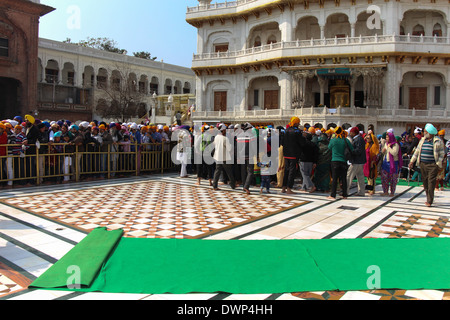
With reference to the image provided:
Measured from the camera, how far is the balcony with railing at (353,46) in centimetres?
2506

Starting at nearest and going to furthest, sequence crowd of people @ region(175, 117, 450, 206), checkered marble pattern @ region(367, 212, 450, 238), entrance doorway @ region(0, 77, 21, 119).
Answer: checkered marble pattern @ region(367, 212, 450, 238) → crowd of people @ region(175, 117, 450, 206) → entrance doorway @ region(0, 77, 21, 119)

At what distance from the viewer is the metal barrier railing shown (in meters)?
9.55

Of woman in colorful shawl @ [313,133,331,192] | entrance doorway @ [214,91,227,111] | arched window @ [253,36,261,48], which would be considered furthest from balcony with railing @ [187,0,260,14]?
woman in colorful shawl @ [313,133,331,192]

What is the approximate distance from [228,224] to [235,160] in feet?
13.8

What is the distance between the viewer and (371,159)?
32.2 feet

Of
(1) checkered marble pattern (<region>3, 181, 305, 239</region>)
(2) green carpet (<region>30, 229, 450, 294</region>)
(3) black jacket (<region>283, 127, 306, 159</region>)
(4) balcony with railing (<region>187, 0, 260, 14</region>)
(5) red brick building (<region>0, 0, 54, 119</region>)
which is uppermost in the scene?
(4) balcony with railing (<region>187, 0, 260, 14</region>)

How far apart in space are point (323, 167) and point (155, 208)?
188 inches

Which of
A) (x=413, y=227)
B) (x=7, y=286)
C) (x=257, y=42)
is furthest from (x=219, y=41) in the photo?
(x=7, y=286)

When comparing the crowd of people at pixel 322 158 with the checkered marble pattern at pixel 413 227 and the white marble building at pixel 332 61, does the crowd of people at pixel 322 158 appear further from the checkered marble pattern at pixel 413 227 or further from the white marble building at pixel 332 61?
the white marble building at pixel 332 61

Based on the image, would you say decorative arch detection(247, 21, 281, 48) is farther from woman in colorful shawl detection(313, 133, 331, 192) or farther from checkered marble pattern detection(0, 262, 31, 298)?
checkered marble pattern detection(0, 262, 31, 298)

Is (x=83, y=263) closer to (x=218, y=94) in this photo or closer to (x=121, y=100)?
(x=218, y=94)

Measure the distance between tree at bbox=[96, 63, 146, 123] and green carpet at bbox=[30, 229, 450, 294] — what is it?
3156 cm

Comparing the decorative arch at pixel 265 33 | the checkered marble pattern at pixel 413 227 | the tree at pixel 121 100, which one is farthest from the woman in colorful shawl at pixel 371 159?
the tree at pixel 121 100
